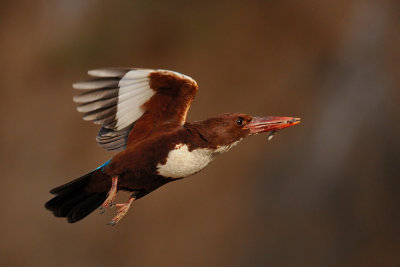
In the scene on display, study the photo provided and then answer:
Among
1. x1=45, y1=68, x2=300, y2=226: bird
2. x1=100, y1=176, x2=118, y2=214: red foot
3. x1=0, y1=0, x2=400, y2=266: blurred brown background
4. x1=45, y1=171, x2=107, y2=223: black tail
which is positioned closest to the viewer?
x1=100, y1=176, x2=118, y2=214: red foot

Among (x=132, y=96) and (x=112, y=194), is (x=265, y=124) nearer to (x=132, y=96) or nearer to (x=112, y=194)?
(x=132, y=96)

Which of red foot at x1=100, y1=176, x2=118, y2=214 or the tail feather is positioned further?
the tail feather

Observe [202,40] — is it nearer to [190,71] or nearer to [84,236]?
[190,71]

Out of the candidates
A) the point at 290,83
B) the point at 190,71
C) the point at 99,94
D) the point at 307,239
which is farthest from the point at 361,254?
the point at 99,94

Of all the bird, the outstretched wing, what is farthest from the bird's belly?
the outstretched wing

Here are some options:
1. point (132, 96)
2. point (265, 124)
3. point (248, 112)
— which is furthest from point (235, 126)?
point (248, 112)

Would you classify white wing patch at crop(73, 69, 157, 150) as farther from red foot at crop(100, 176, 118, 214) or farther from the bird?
red foot at crop(100, 176, 118, 214)

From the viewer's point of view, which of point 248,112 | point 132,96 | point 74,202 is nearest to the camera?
point 132,96
